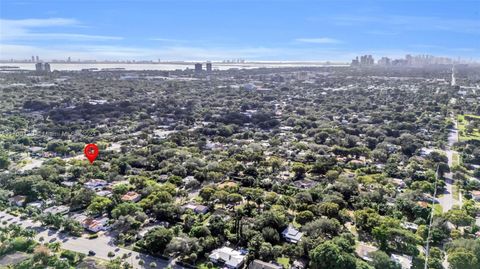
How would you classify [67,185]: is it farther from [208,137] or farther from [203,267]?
[208,137]

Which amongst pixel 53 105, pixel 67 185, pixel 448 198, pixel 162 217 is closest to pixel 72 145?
pixel 67 185

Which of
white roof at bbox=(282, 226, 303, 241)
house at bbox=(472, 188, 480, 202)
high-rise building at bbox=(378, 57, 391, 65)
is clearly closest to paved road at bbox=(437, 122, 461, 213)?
house at bbox=(472, 188, 480, 202)

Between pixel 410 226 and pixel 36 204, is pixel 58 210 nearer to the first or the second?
pixel 36 204

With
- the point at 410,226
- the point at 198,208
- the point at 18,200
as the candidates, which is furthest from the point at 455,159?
the point at 18,200

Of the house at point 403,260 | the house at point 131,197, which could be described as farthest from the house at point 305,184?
the house at point 131,197

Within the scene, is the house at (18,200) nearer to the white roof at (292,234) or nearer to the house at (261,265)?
the house at (261,265)

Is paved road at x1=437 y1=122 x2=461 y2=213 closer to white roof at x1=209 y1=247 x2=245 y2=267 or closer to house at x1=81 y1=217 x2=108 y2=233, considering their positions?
white roof at x1=209 y1=247 x2=245 y2=267
